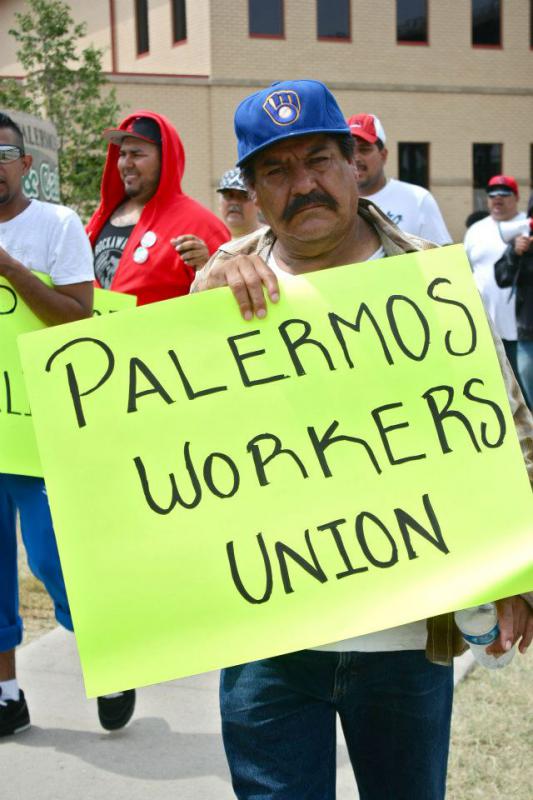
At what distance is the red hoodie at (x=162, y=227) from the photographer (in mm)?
3980

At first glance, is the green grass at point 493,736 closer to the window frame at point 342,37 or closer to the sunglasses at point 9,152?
the sunglasses at point 9,152

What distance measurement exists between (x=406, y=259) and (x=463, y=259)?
0.10 m

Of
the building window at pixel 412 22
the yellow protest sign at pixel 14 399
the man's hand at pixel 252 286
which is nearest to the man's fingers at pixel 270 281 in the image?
the man's hand at pixel 252 286

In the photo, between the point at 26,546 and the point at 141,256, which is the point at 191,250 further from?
the point at 26,546

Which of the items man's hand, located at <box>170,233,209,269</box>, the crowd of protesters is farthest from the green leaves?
the crowd of protesters

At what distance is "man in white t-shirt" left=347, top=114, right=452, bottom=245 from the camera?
516cm

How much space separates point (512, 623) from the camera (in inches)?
73.4

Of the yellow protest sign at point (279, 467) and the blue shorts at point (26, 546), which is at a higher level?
the yellow protest sign at point (279, 467)

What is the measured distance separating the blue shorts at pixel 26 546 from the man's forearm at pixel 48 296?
541 millimetres

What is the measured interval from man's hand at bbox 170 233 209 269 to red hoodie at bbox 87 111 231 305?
281 mm

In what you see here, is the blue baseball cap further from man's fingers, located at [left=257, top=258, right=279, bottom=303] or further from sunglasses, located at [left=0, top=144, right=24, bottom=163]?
sunglasses, located at [left=0, top=144, right=24, bottom=163]

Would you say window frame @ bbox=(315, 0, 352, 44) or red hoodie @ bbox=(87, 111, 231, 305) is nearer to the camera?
red hoodie @ bbox=(87, 111, 231, 305)

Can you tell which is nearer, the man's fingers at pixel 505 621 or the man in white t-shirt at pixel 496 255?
the man's fingers at pixel 505 621

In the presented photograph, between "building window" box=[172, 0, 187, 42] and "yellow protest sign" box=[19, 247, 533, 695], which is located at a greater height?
"building window" box=[172, 0, 187, 42]
